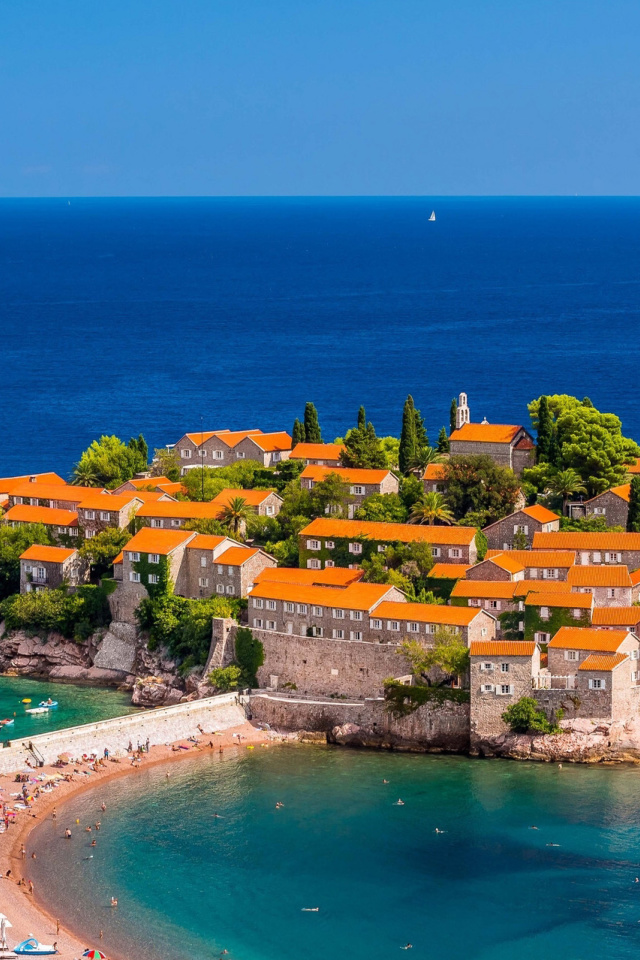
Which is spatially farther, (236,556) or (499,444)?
(499,444)

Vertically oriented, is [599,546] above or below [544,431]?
below

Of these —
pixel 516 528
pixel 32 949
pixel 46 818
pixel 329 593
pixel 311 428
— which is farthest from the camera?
pixel 311 428

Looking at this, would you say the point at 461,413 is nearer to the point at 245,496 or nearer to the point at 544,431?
the point at 544,431

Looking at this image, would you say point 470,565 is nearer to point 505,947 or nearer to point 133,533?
point 133,533

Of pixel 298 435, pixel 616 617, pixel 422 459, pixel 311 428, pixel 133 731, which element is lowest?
pixel 133 731

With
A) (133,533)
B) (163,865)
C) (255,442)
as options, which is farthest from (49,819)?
(255,442)

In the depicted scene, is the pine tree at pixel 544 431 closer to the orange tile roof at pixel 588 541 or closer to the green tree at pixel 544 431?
the green tree at pixel 544 431

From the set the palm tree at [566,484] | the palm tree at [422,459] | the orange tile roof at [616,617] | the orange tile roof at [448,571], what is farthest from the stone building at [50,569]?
the orange tile roof at [616,617]

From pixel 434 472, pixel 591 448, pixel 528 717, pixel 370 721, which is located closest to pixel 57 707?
pixel 370 721
